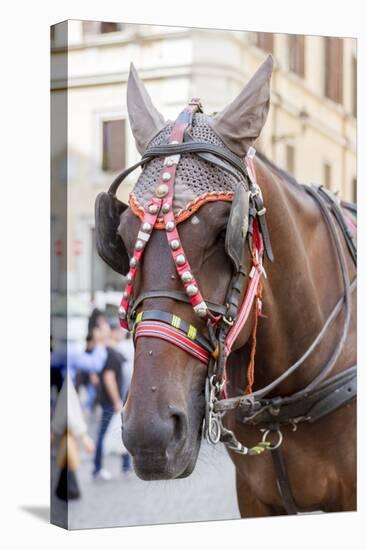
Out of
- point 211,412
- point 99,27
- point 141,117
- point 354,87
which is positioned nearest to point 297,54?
point 354,87

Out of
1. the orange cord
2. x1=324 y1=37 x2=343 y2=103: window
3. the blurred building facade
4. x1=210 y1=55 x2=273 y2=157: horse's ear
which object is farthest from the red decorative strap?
x1=324 y1=37 x2=343 y2=103: window

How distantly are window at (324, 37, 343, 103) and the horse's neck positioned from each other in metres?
2.46

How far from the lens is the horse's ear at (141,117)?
3088 mm

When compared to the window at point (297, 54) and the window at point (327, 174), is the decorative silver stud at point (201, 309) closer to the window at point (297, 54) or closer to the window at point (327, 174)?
the window at point (297, 54)

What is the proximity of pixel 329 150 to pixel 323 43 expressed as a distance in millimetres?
698

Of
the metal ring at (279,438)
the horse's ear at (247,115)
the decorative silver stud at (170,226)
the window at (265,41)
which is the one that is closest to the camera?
the decorative silver stud at (170,226)

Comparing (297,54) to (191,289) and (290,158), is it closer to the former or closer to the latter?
(290,158)

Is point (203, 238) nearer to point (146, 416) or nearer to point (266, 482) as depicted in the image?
point (146, 416)

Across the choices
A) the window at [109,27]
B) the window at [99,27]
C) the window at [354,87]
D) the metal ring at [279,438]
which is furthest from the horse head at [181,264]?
the window at [354,87]

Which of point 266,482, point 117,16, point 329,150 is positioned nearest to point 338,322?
point 266,482

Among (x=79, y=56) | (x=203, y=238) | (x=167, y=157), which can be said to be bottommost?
(x=203, y=238)

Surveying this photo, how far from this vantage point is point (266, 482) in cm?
381

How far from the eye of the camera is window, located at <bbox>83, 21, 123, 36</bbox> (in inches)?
182

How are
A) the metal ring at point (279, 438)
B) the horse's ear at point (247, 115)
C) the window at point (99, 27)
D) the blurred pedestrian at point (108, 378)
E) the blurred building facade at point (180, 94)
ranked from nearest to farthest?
the horse's ear at point (247, 115)
the metal ring at point (279, 438)
the window at point (99, 27)
the blurred building facade at point (180, 94)
the blurred pedestrian at point (108, 378)
